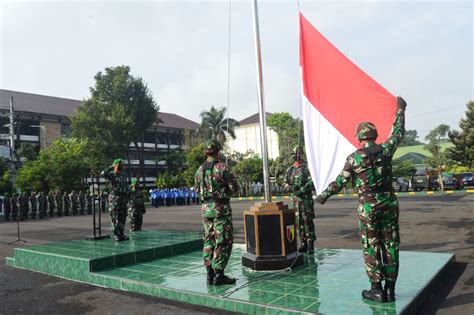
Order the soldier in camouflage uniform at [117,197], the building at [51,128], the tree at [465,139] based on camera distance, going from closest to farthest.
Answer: the soldier in camouflage uniform at [117,197]
the tree at [465,139]
the building at [51,128]

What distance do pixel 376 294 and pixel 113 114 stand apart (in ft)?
133

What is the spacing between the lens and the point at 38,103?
156 ft

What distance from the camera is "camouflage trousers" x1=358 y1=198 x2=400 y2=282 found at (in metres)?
3.90

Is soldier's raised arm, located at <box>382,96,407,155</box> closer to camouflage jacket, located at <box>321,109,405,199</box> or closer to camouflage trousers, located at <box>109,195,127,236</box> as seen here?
camouflage jacket, located at <box>321,109,405,199</box>

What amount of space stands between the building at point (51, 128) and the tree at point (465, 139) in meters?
30.7

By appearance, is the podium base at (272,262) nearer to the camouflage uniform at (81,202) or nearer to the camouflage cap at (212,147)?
the camouflage cap at (212,147)

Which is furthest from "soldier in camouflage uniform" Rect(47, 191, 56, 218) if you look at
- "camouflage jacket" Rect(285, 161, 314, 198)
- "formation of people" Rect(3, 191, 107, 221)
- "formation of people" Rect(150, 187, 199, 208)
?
"camouflage jacket" Rect(285, 161, 314, 198)

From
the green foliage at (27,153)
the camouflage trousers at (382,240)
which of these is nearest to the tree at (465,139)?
the camouflage trousers at (382,240)

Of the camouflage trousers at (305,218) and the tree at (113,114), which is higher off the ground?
the tree at (113,114)

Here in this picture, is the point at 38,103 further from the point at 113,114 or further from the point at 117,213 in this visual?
the point at 117,213

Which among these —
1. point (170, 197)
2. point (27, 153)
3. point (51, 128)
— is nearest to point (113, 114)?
point (27, 153)

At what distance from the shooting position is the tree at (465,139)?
34438 mm

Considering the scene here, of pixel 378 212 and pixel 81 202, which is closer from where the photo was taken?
pixel 378 212

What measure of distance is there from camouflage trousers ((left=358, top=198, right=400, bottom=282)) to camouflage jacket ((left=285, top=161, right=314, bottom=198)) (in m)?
2.78
